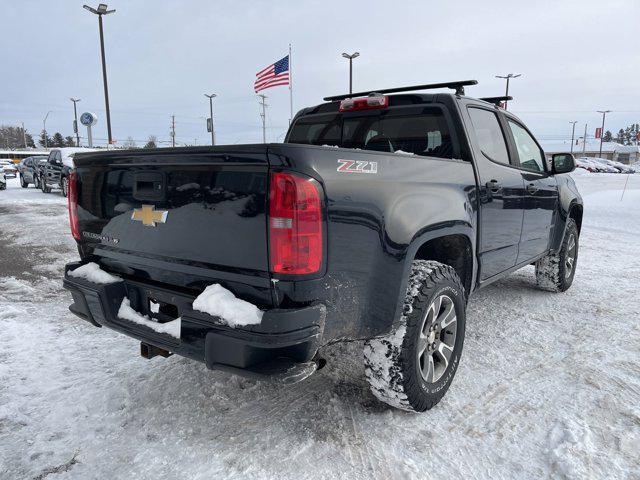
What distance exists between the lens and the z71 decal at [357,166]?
2.13 meters

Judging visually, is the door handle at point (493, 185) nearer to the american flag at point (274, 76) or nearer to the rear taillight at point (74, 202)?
the rear taillight at point (74, 202)

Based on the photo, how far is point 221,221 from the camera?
83.2 inches

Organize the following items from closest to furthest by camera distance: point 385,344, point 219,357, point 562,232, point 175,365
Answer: point 219,357
point 385,344
point 175,365
point 562,232

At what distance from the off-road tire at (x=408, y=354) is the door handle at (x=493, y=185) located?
1000 mm

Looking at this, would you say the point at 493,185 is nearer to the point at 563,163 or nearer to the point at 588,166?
the point at 563,163

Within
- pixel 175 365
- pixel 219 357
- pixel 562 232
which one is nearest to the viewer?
pixel 219 357

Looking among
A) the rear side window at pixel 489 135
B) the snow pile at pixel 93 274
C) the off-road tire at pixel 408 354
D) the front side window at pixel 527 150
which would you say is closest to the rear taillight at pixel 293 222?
the off-road tire at pixel 408 354

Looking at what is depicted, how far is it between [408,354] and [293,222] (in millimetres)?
1026

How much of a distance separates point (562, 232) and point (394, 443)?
11.2 ft

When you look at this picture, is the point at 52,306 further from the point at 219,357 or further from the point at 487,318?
the point at 487,318

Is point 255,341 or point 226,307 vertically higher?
point 226,307

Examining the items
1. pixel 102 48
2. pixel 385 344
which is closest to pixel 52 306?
pixel 385 344

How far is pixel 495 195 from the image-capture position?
11.2 feet

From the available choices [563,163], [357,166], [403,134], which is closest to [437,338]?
[357,166]
